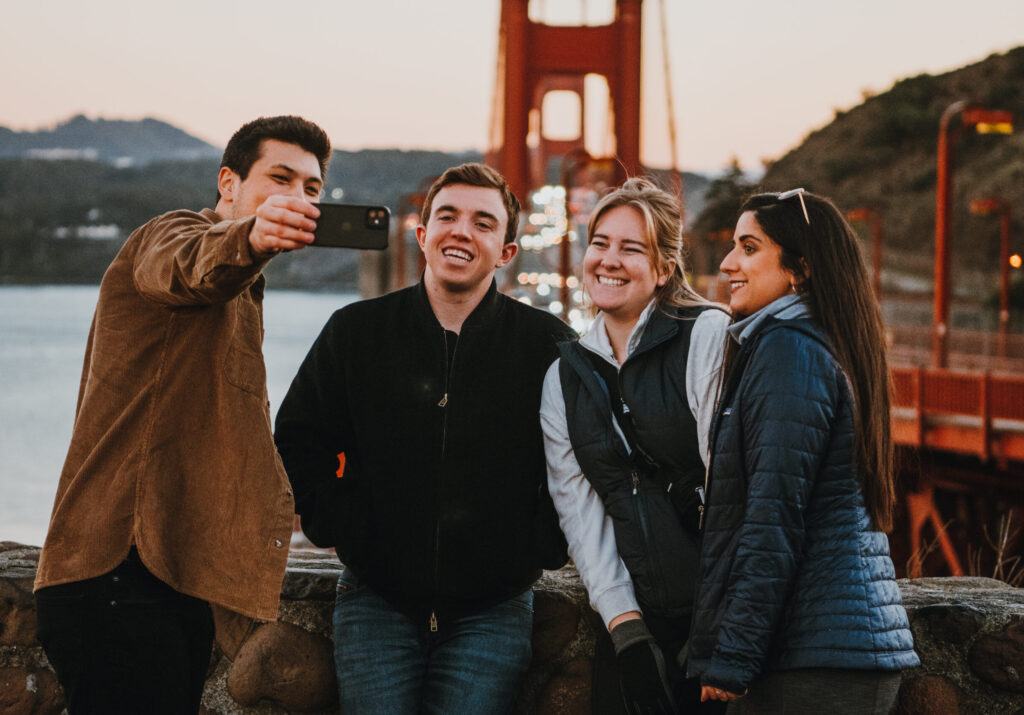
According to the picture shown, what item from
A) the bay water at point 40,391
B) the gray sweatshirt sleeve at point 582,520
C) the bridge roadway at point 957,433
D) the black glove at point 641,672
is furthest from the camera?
the bay water at point 40,391

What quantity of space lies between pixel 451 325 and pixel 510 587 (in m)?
0.62

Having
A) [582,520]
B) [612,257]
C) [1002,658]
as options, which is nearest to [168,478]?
[582,520]

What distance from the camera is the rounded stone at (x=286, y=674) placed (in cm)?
247

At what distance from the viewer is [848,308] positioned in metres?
2.01

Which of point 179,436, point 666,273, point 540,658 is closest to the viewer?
point 179,436

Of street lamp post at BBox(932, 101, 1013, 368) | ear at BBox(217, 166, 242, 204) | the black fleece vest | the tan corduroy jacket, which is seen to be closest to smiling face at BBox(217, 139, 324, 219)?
ear at BBox(217, 166, 242, 204)

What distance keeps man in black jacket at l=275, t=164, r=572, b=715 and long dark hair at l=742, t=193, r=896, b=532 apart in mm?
649

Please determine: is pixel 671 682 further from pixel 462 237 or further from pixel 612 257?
pixel 462 237

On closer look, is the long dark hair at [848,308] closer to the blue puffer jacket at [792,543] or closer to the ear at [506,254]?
the blue puffer jacket at [792,543]

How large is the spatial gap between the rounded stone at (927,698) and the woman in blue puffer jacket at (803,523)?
568mm

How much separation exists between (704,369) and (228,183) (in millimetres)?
1062

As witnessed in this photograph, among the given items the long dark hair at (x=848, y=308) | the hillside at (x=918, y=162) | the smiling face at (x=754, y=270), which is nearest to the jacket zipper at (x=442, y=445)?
the smiling face at (x=754, y=270)

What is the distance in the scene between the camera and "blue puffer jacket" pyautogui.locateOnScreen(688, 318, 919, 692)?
1851 mm

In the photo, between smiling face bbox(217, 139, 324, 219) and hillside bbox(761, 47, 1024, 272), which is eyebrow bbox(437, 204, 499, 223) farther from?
hillside bbox(761, 47, 1024, 272)
